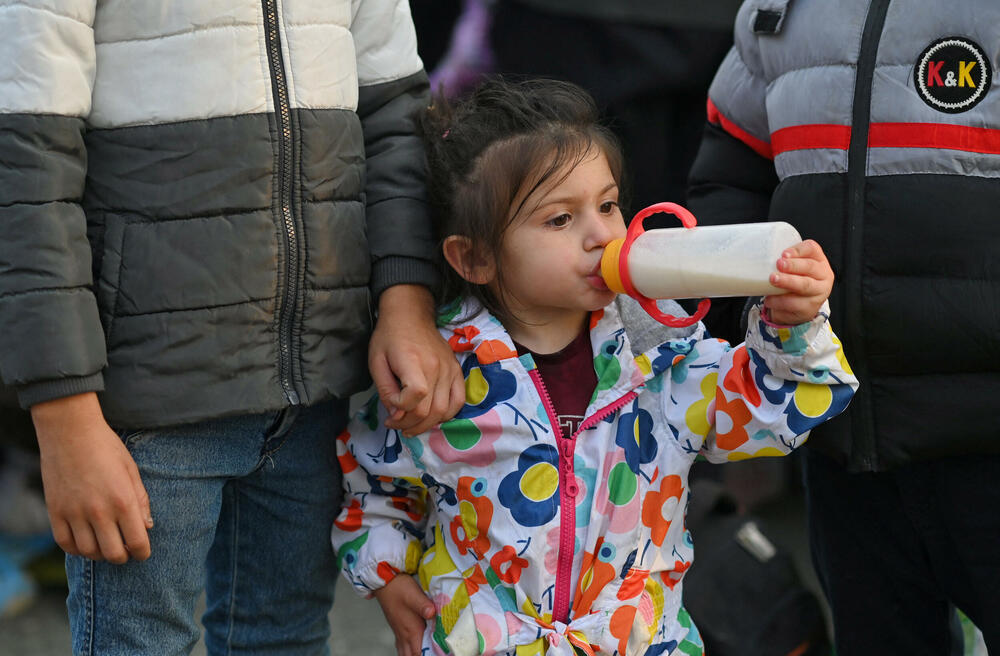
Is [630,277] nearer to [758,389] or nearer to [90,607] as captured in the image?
[758,389]

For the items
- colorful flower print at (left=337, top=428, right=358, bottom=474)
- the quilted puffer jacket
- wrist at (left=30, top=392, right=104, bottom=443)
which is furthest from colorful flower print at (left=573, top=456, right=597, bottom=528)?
wrist at (left=30, top=392, right=104, bottom=443)

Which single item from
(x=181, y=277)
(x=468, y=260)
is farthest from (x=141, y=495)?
(x=468, y=260)

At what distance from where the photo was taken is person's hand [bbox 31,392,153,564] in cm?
162

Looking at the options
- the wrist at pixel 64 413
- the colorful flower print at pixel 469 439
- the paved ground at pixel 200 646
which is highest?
A: the wrist at pixel 64 413

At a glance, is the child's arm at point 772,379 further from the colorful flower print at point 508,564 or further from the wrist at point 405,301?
the wrist at point 405,301

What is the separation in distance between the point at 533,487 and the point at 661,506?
8.6 inches

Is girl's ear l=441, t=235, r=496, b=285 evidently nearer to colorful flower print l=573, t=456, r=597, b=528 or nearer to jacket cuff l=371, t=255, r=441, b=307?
jacket cuff l=371, t=255, r=441, b=307

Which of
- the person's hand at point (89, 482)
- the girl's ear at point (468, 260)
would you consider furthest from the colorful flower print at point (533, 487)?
the person's hand at point (89, 482)

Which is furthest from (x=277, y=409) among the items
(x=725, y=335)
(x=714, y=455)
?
(x=725, y=335)

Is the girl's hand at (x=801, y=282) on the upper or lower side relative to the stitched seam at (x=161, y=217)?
upper

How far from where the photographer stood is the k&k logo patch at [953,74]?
172 cm

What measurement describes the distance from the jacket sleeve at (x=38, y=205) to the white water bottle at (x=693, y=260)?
795mm

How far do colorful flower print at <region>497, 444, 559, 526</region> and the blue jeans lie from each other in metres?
0.37

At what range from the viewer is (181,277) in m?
1.70
